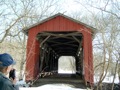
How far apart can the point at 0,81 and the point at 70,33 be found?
11.3 meters

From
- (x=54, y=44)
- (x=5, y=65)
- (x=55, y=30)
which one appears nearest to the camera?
(x=5, y=65)

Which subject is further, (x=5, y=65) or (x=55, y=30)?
(x=55, y=30)

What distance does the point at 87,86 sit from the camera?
37.2 ft

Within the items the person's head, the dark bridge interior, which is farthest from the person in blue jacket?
the dark bridge interior

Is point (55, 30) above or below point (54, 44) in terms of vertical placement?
above

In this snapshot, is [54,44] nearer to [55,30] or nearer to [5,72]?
[55,30]

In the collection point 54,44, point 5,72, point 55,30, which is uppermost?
point 55,30

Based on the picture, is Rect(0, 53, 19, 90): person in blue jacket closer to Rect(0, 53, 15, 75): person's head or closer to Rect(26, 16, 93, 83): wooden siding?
Rect(0, 53, 15, 75): person's head

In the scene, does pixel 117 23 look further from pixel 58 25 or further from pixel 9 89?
pixel 9 89

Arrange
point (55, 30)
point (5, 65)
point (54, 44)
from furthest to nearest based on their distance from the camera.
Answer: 1. point (54, 44)
2. point (55, 30)
3. point (5, 65)

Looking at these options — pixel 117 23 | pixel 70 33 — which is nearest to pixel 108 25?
pixel 117 23

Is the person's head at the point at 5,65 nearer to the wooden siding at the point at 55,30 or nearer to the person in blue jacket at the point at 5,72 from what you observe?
the person in blue jacket at the point at 5,72

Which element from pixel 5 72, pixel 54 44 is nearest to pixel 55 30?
pixel 54 44

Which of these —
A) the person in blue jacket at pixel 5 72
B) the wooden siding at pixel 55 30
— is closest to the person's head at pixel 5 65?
the person in blue jacket at pixel 5 72
